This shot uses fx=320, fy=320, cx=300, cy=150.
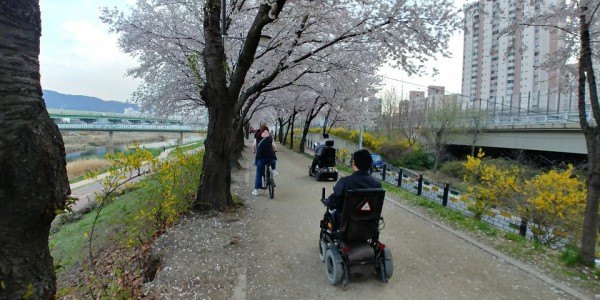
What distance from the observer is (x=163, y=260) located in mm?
4418

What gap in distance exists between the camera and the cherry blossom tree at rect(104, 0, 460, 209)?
6.30m

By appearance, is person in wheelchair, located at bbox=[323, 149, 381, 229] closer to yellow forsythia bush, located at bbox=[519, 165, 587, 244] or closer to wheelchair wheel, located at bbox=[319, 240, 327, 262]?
wheelchair wheel, located at bbox=[319, 240, 327, 262]

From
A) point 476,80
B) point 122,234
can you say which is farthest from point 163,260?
point 476,80

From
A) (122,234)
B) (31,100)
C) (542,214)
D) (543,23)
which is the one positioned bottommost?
(122,234)

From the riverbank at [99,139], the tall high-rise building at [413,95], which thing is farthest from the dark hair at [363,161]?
the riverbank at [99,139]

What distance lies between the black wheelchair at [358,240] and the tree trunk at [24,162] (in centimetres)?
265

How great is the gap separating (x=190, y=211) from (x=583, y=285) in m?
6.35

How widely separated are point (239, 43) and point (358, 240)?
979 cm

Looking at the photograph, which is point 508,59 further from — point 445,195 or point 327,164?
point 327,164

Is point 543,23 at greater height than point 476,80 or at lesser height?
lesser

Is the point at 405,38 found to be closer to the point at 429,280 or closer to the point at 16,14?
the point at 429,280

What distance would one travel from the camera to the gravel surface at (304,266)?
12.2 feet

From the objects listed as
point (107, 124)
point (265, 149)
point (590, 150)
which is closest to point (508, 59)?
point (590, 150)

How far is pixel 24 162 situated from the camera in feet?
6.31
